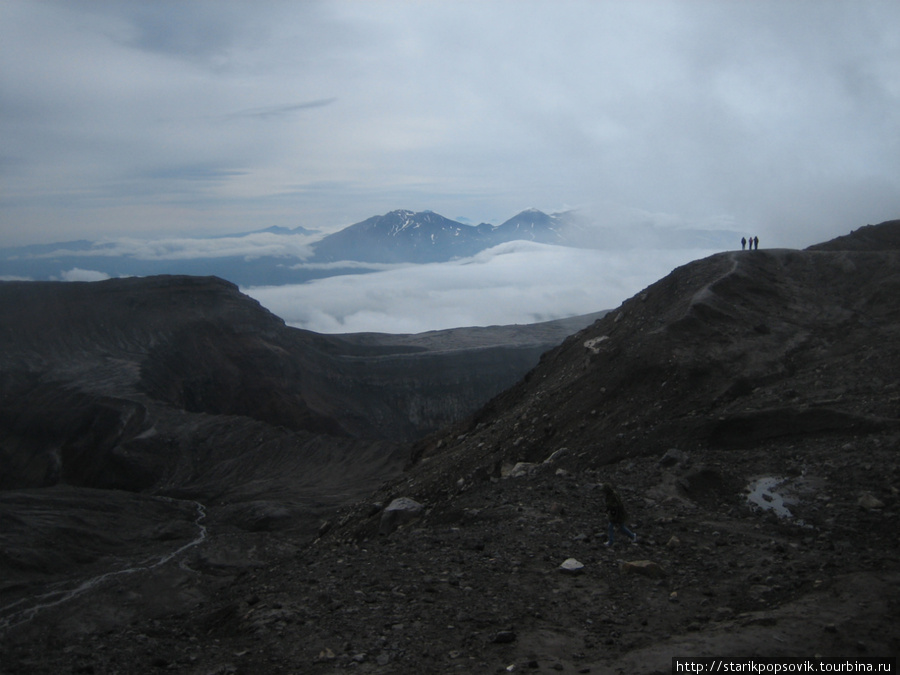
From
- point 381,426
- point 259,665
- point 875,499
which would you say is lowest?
point 381,426

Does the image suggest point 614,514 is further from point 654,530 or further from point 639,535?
point 654,530

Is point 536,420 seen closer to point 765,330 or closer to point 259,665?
point 765,330

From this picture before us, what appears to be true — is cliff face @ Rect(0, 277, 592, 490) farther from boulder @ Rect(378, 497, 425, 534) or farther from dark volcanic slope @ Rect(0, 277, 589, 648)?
boulder @ Rect(378, 497, 425, 534)

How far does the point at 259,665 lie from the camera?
7.54 meters

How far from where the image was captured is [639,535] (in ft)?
32.6

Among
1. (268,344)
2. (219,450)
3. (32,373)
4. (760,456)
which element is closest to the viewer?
(760,456)

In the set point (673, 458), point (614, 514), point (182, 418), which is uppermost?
point (673, 458)

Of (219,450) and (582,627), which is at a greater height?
(582,627)

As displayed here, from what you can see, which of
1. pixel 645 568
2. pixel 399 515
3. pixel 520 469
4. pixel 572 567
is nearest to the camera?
pixel 645 568

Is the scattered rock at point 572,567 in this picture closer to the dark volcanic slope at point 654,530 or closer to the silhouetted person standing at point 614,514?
the dark volcanic slope at point 654,530

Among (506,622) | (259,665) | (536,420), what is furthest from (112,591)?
(506,622)

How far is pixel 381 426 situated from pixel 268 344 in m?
11.3

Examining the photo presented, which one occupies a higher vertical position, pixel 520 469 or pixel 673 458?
pixel 673 458

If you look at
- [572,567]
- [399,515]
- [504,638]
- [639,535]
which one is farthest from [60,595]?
[504,638]
